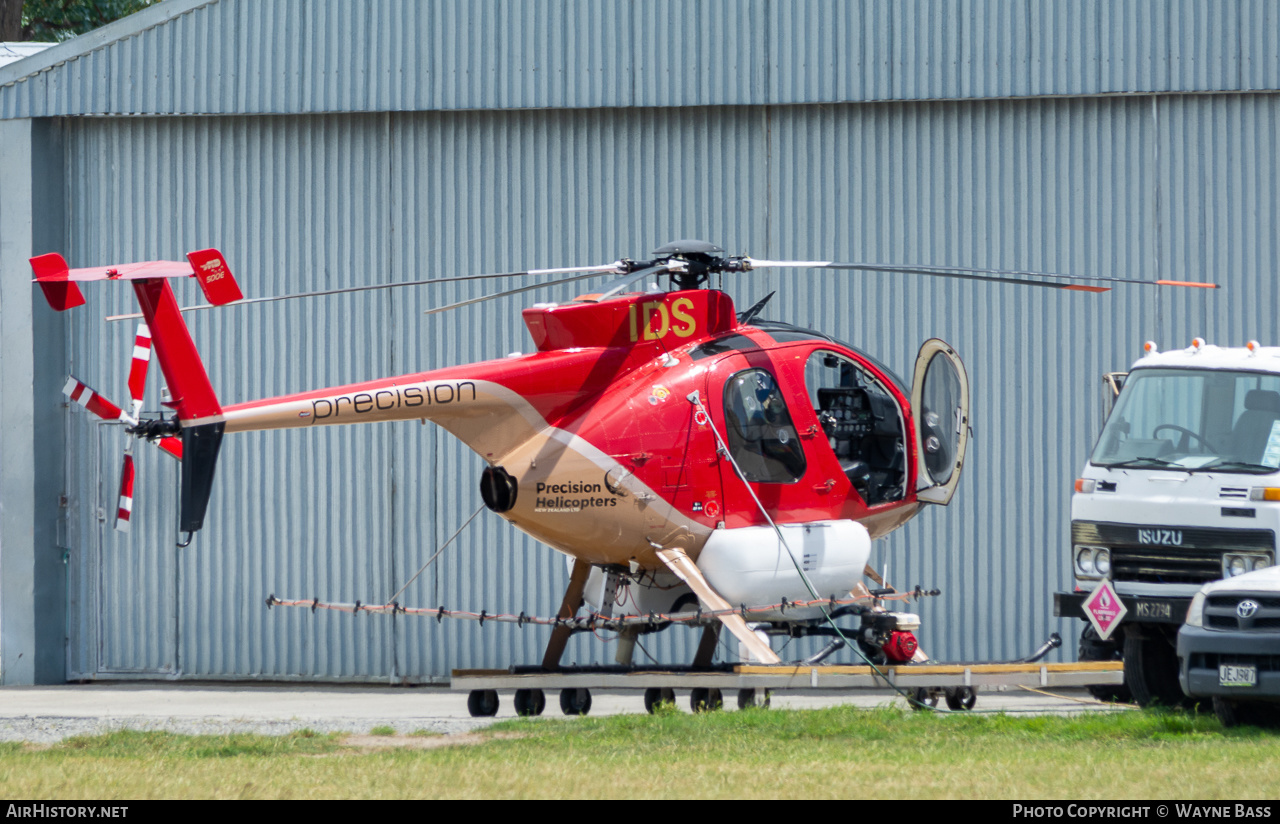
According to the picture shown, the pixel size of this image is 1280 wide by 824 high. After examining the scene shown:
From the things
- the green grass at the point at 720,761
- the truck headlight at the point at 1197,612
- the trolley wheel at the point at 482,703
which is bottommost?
the trolley wheel at the point at 482,703

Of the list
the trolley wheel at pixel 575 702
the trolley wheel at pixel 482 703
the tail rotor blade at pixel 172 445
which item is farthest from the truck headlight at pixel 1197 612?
the tail rotor blade at pixel 172 445

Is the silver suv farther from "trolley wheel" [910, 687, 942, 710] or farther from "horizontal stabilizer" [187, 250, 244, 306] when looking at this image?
"horizontal stabilizer" [187, 250, 244, 306]

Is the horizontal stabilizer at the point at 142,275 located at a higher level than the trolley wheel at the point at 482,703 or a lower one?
higher

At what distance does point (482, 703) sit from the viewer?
12414mm

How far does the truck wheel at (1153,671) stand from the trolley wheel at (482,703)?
5045mm

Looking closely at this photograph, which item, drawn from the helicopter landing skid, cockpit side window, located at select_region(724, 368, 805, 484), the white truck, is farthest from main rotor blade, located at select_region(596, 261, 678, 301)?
the white truck

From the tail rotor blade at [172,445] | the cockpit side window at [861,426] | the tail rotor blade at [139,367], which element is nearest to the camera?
the tail rotor blade at [172,445]

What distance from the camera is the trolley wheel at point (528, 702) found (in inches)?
482

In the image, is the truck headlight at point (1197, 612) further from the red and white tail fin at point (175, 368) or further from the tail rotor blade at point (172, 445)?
the tail rotor blade at point (172, 445)

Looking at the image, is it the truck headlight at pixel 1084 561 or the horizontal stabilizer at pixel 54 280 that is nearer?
the horizontal stabilizer at pixel 54 280

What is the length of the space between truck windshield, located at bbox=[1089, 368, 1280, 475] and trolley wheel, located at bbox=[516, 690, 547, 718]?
4.82m

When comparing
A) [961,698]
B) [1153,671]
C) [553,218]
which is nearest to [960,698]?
[961,698]

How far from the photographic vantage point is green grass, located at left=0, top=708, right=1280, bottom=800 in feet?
25.6

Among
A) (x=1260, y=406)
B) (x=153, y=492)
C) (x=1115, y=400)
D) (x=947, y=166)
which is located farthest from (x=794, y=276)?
(x=153, y=492)
